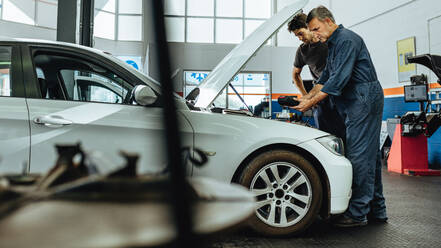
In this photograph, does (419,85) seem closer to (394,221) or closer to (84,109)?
(394,221)

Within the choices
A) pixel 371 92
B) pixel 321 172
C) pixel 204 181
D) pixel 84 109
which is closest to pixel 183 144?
pixel 204 181

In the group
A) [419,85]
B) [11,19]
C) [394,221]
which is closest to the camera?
[394,221]

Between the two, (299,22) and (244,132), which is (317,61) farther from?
(244,132)

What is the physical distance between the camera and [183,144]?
368 millimetres

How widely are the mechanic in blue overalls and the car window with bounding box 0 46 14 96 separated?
1.81 meters

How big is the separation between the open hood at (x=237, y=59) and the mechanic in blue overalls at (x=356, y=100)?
215mm

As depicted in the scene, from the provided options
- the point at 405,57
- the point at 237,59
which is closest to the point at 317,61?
the point at 237,59

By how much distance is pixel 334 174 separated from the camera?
2.14 metres

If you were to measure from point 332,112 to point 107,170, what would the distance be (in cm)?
284

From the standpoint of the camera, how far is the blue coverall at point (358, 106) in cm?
236

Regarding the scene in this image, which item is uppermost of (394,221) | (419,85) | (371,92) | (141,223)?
(419,85)

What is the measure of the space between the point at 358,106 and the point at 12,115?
6.97 feet

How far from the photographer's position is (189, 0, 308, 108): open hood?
7.59ft

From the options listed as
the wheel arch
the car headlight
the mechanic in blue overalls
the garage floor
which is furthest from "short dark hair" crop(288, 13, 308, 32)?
the garage floor
